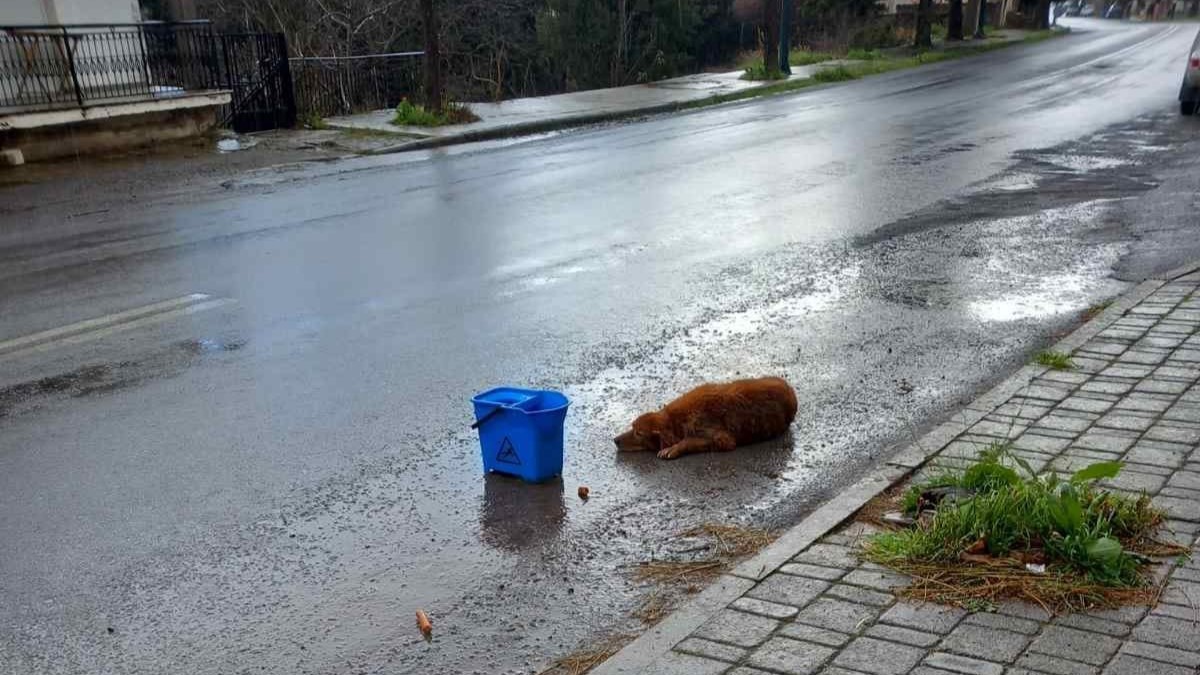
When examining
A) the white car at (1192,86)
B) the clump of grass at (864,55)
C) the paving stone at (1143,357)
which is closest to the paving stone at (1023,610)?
the paving stone at (1143,357)

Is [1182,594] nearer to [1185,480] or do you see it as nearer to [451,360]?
[1185,480]

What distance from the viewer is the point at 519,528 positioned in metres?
4.66

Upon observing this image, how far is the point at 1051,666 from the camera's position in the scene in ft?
10.8

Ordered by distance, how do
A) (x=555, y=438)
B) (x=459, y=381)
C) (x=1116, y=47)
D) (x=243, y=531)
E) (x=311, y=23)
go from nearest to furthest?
1. (x=243, y=531)
2. (x=555, y=438)
3. (x=459, y=381)
4. (x=311, y=23)
5. (x=1116, y=47)

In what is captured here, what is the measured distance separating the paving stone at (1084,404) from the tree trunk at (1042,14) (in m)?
56.4

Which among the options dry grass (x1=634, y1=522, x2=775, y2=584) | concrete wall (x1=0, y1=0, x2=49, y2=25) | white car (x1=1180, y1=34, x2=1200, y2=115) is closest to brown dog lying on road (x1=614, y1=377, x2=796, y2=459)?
dry grass (x1=634, y1=522, x2=775, y2=584)

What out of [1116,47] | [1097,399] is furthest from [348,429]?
[1116,47]

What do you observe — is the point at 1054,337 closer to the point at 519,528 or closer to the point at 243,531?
the point at 519,528

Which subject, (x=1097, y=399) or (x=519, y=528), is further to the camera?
(x=1097, y=399)

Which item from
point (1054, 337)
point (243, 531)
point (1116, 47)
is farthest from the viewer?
point (1116, 47)

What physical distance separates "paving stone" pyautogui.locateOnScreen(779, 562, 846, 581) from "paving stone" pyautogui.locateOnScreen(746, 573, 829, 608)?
0.03 meters

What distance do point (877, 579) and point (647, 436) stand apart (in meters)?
1.75

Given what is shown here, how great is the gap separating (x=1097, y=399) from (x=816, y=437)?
1.47 metres

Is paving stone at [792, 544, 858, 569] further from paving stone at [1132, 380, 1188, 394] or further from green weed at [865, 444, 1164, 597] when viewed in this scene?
paving stone at [1132, 380, 1188, 394]
